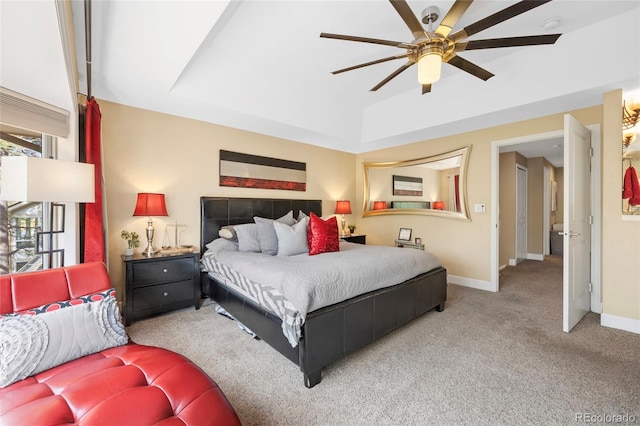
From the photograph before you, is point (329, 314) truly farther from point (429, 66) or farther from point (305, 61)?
point (305, 61)

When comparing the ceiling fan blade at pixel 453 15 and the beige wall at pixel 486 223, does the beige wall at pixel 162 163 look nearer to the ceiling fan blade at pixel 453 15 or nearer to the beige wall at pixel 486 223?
the beige wall at pixel 486 223

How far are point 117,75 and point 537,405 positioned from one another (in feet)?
14.4

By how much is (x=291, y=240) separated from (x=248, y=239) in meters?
0.57

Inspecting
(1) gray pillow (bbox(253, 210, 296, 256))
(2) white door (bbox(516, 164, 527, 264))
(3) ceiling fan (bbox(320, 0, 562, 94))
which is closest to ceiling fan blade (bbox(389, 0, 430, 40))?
(3) ceiling fan (bbox(320, 0, 562, 94))

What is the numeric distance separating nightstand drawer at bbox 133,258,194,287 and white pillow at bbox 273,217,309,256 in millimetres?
1114

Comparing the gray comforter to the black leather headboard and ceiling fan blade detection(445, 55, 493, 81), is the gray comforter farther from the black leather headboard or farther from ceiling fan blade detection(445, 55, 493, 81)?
ceiling fan blade detection(445, 55, 493, 81)

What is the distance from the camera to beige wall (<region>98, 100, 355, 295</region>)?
3.06 metres

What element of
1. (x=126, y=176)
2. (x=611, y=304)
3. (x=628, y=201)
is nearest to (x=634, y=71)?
(x=628, y=201)

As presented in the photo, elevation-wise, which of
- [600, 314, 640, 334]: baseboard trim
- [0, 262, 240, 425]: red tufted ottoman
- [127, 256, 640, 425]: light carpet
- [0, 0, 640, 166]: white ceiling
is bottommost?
[127, 256, 640, 425]: light carpet

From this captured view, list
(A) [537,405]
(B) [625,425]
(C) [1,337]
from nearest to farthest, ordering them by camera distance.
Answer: (C) [1,337]
(B) [625,425]
(A) [537,405]

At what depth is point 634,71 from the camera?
242 centimetres

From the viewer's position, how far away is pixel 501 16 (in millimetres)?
1673

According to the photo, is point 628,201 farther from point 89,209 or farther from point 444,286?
point 89,209

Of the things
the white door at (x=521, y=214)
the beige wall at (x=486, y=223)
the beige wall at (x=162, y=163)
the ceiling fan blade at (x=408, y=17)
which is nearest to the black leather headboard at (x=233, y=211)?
the beige wall at (x=162, y=163)
